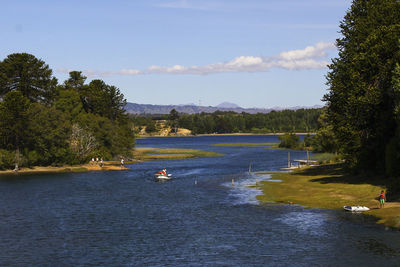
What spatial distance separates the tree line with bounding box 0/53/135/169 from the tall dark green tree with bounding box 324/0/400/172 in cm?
7840

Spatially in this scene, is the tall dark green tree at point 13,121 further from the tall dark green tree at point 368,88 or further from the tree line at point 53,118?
the tall dark green tree at point 368,88

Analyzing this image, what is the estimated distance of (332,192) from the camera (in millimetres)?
77000

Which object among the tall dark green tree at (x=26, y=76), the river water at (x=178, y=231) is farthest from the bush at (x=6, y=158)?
the river water at (x=178, y=231)

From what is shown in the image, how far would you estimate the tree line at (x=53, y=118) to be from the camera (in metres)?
122

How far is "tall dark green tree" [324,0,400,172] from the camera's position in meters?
73.4

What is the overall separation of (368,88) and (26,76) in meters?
99.5

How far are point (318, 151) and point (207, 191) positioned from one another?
116 m

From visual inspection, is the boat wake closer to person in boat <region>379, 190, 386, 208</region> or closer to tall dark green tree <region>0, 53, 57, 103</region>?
person in boat <region>379, 190, 386, 208</region>

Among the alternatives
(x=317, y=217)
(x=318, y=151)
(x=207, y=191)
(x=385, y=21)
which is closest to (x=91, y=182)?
(x=207, y=191)

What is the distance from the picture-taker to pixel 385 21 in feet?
258

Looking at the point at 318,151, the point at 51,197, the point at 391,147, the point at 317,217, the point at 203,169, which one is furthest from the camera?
the point at 318,151

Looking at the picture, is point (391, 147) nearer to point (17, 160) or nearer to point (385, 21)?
point (385, 21)

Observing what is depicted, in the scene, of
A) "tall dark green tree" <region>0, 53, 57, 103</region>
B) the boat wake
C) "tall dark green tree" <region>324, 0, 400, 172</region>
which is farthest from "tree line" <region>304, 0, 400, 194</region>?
"tall dark green tree" <region>0, 53, 57, 103</region>

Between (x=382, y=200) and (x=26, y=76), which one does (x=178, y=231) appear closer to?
(x=382, y=200)
